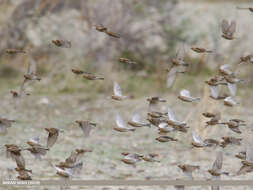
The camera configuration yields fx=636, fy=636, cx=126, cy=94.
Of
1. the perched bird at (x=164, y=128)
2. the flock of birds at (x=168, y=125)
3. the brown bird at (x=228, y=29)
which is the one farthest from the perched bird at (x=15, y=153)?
the brown bird at (x=228, y=29)

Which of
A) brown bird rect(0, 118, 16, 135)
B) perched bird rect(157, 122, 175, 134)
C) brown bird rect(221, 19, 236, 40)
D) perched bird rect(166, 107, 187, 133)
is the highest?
brown bird rect(221, 19, 236, 40)

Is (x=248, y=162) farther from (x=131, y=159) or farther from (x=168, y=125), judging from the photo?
(x=131, y=159)

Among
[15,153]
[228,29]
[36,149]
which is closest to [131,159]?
[36,149]

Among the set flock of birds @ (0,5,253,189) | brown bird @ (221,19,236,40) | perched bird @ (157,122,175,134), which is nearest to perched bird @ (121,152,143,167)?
flock of birds @ (0,5,253,189)

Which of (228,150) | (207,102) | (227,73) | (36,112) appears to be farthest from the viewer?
(36,112)

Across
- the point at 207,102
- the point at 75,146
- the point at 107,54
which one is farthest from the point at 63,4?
the point at 207,102

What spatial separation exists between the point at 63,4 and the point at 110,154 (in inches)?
177

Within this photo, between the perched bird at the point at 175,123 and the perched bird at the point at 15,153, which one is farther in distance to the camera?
the perched bird at the point at 15,153

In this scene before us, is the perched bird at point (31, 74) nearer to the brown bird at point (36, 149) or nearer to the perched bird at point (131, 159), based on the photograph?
the brown bird at point (36, 149)

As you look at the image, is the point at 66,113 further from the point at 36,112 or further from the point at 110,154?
the point at 110,154

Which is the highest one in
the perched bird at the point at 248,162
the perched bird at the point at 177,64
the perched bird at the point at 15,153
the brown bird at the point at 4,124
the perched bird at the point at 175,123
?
the perched bird at the point at 177,64

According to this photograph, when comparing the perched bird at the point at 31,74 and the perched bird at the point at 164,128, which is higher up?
the perched bird at the point at 31,74

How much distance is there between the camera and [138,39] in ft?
33.9

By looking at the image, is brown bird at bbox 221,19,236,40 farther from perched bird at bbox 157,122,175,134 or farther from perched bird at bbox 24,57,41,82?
perched bird at bbox 24,57,41,82
